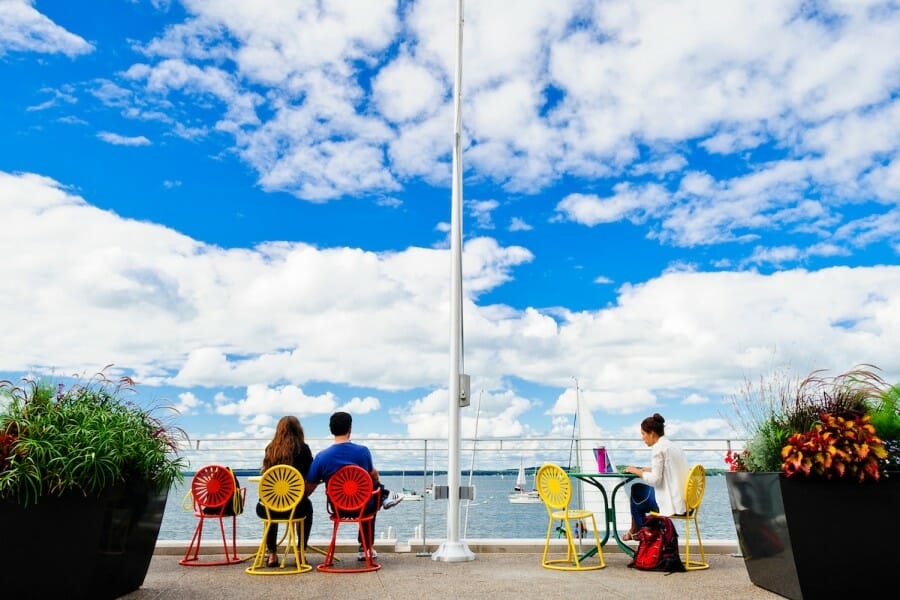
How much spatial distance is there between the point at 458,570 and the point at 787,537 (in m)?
2.70

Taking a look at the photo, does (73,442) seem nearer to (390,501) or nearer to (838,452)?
(390,501)

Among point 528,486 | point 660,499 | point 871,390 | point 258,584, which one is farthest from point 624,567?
point 528,486

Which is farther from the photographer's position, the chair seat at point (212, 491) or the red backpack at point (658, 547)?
the chair seat at point (212, 491)

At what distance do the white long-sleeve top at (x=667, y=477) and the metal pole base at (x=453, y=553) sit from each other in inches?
71.3

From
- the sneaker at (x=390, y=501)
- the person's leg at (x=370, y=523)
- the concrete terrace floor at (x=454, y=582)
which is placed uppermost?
the sneaker at (x=390, y=501)

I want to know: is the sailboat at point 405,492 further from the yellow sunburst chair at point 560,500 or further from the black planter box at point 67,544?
the black planter box at point 67,544

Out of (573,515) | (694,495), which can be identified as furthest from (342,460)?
(694,495)

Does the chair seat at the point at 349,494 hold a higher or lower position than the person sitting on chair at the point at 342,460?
lower

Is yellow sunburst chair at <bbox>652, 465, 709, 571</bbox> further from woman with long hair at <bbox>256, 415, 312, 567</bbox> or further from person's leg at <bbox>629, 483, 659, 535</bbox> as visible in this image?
woman with long hair at <bbox>256, 415, 312, 567</bbox>

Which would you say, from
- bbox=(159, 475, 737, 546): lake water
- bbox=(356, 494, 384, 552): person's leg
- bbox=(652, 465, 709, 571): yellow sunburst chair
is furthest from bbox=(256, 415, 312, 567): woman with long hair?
bbox=(159, 475, 737, 546): lake water

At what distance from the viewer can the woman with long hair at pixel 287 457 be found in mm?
6191

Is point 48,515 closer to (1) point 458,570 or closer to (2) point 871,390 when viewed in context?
(1) point 458,570

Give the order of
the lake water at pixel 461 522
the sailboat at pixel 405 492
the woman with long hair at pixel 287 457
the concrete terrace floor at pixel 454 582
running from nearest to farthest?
1. the concrete terrace floor at pixel 454 582
2. the woman with long hair at pixel 287 457
3. the sailboat at pixel 405 492
4. the lake water at pixel 461 522

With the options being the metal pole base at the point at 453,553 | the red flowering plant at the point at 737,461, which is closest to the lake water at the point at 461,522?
the metal pole base at the point at 453,553
